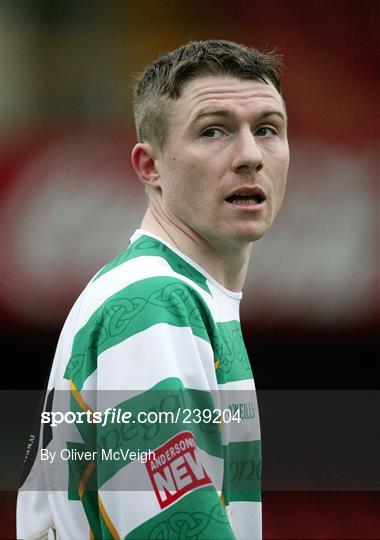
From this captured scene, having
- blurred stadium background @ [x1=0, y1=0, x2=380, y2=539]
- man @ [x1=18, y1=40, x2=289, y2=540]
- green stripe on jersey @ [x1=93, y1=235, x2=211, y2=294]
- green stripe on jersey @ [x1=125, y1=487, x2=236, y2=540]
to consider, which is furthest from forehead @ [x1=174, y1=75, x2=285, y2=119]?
blurred stadium background @ [x1=0, y1=0, x2=380, y2=539]

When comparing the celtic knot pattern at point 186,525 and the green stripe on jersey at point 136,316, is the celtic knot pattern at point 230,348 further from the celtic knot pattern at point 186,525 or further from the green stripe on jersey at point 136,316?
the celtic knot pattern at point 186,525

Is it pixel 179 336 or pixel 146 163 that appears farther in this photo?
pixel 146 163

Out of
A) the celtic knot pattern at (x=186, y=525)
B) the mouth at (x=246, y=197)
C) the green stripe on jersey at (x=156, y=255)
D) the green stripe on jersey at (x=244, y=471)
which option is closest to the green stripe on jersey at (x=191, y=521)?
the celtic knot pattern at (x=186, y=525)

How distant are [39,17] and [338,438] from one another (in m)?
2.11

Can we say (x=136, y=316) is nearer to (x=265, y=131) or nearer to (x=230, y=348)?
(x=230, y=348)

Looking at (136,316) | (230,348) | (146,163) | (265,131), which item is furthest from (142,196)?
(136,316)

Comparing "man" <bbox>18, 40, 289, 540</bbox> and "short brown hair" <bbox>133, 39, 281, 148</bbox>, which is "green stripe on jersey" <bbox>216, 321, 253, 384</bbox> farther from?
"short brown hair" <bbox>133, 39, 281, 148</bbox>

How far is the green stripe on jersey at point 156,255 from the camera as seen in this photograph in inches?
67.8

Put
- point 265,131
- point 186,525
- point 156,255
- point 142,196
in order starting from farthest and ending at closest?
point 142,196 < point 265,131 < point 156,255 < point 186,525

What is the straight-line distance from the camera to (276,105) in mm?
1835

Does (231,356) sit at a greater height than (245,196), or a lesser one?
lesser

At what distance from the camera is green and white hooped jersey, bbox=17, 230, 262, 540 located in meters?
1.49

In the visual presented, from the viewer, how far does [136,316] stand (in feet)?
5.07

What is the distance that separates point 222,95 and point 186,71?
108 mm
